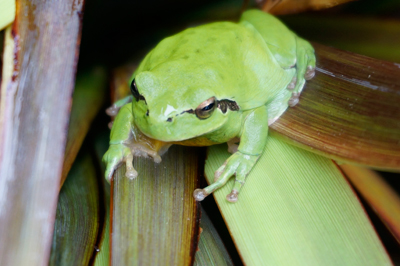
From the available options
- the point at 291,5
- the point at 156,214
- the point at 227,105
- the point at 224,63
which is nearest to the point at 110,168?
the point at 156,214

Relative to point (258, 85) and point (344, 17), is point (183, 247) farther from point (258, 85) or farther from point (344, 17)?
point (344, 17)

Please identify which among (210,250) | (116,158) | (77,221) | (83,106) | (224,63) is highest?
(224,63)

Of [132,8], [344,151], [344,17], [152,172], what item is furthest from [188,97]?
[344,17]

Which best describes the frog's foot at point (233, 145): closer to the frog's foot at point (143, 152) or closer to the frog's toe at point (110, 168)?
the frog's foot at point (143, 152)

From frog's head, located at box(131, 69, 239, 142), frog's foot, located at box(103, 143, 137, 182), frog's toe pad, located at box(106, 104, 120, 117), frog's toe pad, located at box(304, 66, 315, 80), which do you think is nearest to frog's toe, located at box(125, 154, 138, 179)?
frog's foot, located at box(103, 143, 137, 182)

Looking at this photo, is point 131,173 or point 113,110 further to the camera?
point 113,110

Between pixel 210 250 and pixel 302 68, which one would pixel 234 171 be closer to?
pixel 210 250

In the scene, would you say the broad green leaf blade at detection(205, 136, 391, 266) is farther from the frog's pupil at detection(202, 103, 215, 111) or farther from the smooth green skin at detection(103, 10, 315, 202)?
the frog's pupil at detection(202, 103, 215, 111)
